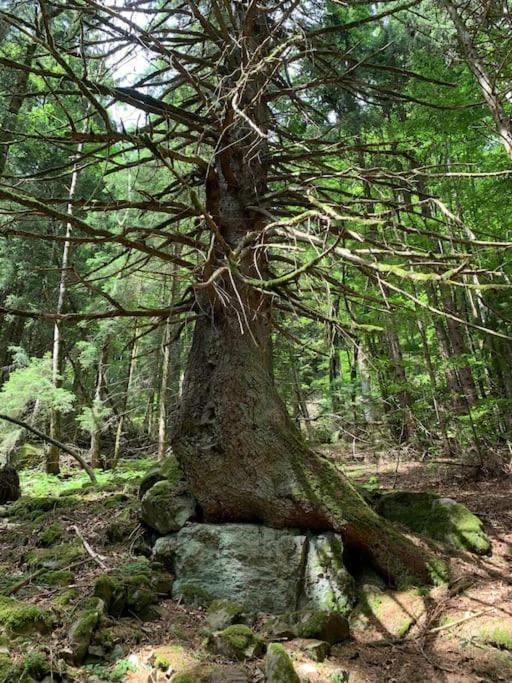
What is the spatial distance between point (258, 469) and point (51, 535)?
2.96 meters

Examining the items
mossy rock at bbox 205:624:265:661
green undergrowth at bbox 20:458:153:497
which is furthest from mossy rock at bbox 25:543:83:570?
green undergrowth at bbox 20:458:153:497

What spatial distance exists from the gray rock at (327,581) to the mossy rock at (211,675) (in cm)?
128

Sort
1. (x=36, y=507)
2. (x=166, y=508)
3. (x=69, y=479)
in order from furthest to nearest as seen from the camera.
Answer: (x=69, y=479)
(x=36, y=507)
(x=166, y=508)

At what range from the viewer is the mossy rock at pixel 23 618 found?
330cm

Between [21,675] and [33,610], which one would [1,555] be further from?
[21,675]

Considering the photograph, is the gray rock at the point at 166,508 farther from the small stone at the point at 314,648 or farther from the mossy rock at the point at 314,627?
the small stone at the point at 314,648

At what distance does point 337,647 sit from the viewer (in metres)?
3.84

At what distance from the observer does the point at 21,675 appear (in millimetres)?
2818

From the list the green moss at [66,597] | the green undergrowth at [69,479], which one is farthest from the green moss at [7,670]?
the green undergrowth at [69,479]

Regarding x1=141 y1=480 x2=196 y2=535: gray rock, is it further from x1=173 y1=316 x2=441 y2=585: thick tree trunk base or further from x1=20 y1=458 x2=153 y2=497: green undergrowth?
x1=20 y1=458 x2=153 y2=497: green undergrowth

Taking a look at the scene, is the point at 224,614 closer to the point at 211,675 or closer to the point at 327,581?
the point at 211,675

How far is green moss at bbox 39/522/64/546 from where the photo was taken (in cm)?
551

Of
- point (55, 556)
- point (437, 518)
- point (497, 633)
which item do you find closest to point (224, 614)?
point (55, 556)

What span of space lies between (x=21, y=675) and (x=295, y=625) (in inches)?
85.8
